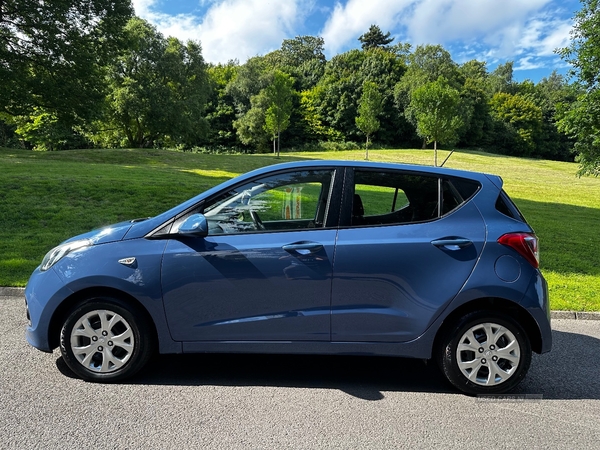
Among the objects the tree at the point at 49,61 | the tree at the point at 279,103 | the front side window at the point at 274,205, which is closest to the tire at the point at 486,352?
the front side window at the point at 274,205

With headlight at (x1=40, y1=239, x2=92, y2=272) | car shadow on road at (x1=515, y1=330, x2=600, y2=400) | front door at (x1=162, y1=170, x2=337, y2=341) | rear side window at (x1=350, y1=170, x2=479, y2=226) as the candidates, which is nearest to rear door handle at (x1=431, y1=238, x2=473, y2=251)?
rear side window at (x1=350, y1=170, x2=479, y2=226)

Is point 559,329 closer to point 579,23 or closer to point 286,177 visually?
point 286,177

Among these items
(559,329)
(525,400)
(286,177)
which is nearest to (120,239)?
(286,177)

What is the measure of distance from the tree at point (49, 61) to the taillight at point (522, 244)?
20072 mm

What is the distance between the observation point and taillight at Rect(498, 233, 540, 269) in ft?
11.0

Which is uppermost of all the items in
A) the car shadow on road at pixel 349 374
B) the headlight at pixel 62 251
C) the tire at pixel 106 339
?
the headlight at pixel 62 251

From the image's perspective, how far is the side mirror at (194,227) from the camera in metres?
3.31

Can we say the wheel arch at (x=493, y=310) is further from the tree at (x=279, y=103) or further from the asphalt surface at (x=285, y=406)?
the tree at (x=279, y=103)

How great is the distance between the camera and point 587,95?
13.4m

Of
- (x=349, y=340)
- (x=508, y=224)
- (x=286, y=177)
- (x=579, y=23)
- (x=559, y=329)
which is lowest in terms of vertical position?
(x=559, y=329)

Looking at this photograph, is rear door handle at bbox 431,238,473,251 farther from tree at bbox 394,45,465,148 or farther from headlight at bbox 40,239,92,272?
tree at bbox 394,45,465,148

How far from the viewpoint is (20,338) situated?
4.29 meters

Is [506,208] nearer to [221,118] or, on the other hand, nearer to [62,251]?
[62,251]

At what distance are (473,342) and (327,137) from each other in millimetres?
63572
